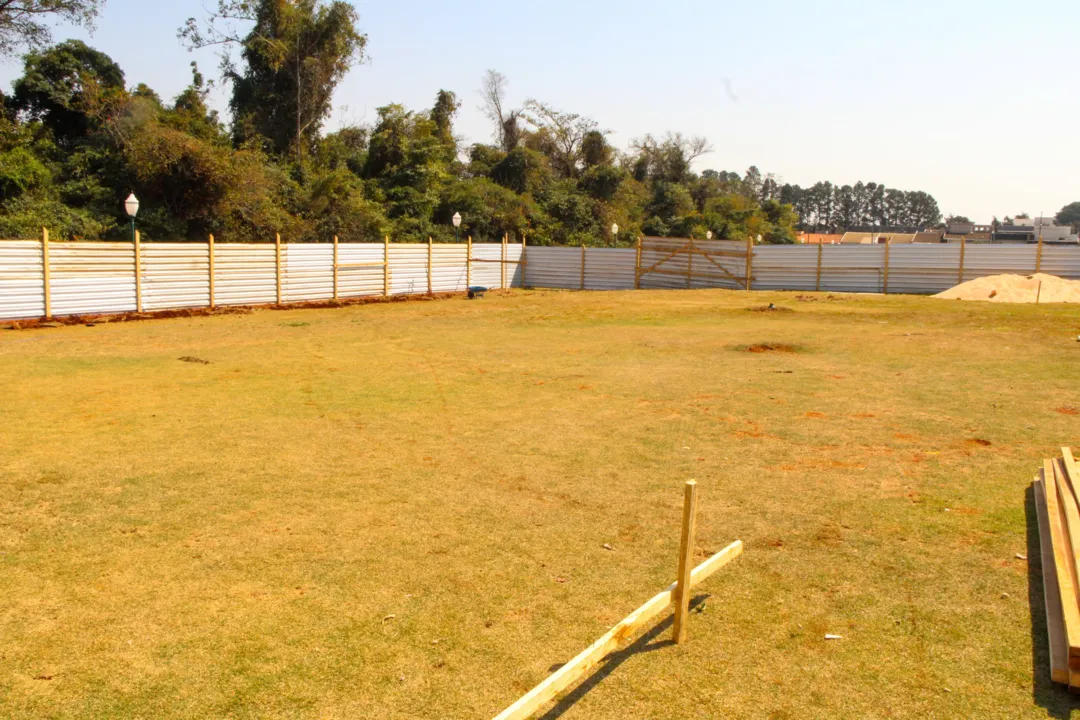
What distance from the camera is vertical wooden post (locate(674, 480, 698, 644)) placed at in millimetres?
4207

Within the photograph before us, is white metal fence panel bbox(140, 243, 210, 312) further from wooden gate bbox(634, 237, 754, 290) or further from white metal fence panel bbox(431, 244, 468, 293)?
wooden gate bbox(634, 237, 754, 290)

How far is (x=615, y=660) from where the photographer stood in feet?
13.7

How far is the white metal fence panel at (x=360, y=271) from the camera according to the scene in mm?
25844

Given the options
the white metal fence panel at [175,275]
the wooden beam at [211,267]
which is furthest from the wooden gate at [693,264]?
the white metal fence panel at [175,275]

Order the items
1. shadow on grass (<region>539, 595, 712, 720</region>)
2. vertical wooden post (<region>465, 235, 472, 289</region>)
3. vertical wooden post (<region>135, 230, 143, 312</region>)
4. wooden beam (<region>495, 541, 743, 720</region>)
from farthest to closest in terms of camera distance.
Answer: vertical wooden post (<region>465, 235, 472, 289</region>)
vertical wooden post (<region>135, 230, 143, 312</region>)
shadow on grass (<region>539, 595, 712, 720</region>)
wooden beam (<region>495, 541, 743, 720</region>)

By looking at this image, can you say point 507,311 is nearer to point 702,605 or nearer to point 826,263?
point 826,263

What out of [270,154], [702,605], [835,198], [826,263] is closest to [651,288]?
[826,263]

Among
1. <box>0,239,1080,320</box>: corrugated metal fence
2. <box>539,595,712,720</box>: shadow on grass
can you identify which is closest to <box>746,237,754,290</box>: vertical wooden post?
<box>0,239,1080,320</box>: corrugated metal fence

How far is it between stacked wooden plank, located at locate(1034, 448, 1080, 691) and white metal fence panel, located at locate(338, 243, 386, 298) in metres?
21.9

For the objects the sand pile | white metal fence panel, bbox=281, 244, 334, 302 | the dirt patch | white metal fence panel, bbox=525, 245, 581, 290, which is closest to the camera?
the dirt patch

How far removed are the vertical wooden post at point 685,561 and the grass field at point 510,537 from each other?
184 millimetres

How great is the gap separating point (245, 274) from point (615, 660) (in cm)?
2109

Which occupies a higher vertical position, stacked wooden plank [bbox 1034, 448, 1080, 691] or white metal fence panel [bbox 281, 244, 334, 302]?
white metal fence panel [bbox 281, 244, 334, 302]

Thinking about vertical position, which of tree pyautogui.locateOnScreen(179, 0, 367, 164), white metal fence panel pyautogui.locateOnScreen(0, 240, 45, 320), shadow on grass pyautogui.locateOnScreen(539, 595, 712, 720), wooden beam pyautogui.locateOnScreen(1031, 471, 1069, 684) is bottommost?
shadow on grass pyautogui.locateOnScreen(539, 595, 712, 720)
